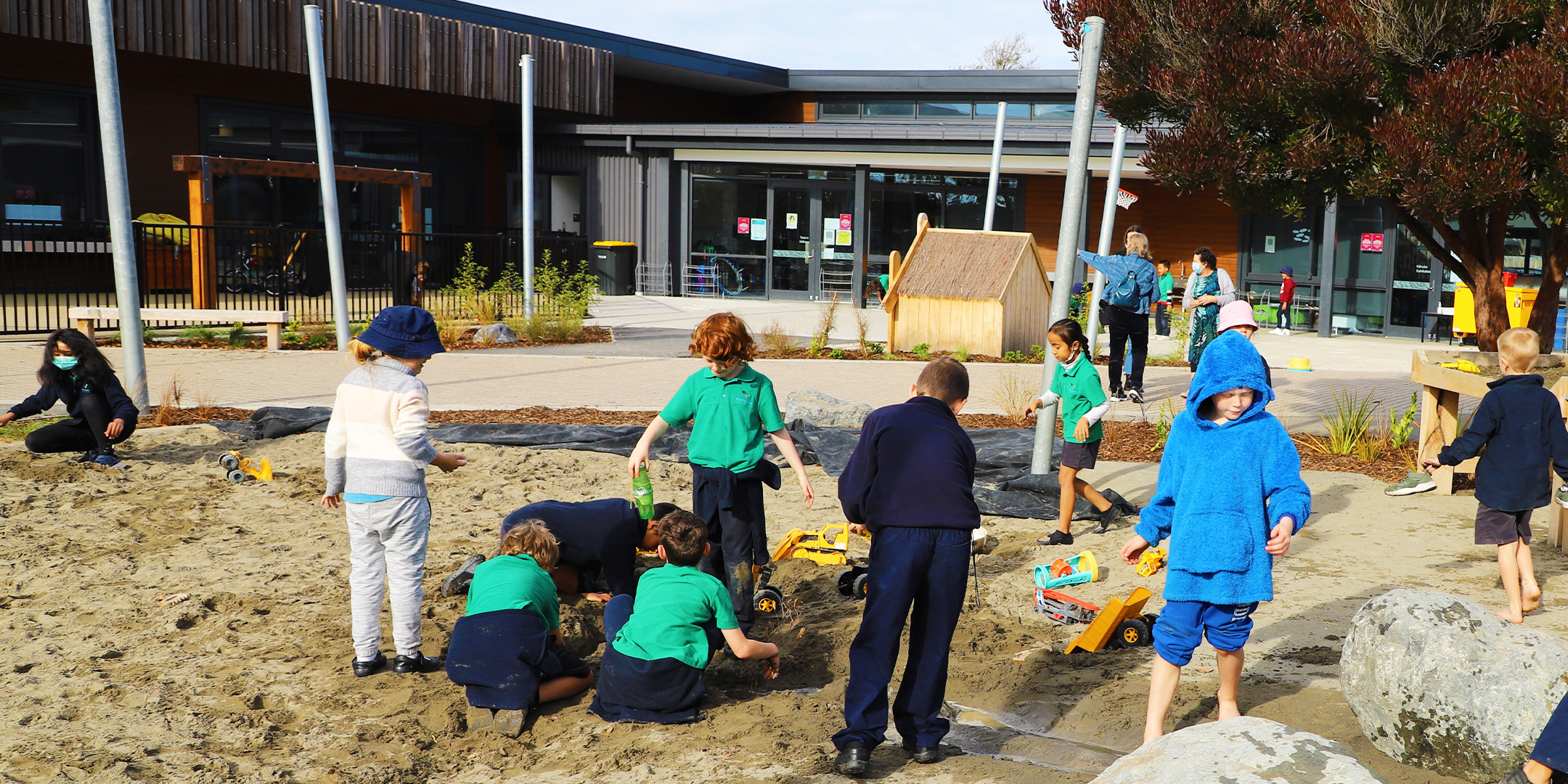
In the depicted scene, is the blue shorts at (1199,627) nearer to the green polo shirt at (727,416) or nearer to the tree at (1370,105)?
the green polo shirt at (727,416)

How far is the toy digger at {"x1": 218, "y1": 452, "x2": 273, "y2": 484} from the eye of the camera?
7902 millimetres

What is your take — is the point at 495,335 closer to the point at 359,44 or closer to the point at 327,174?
the point at 327,174

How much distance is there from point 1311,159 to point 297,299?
17.0m

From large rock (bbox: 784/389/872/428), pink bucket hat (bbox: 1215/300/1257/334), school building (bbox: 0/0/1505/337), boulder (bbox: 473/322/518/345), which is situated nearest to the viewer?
pink bucket hat (bbox: 1215/300/1257/334)

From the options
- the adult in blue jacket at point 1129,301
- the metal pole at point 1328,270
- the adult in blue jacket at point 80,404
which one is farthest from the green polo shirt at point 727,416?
the metal pole at point 1328,270

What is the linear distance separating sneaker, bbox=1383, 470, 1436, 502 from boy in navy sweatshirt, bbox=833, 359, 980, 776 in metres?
5.23

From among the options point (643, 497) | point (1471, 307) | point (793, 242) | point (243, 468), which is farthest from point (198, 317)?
point (1471, 307)

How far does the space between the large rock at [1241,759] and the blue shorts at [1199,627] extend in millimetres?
600

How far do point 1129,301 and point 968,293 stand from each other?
4174 mm

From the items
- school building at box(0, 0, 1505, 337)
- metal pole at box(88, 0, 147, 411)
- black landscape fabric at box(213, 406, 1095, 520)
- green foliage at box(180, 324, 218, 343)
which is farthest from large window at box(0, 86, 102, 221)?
black landscape fabric at box(213, 406, 1095, 520)

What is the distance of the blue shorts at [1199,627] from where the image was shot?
388cm

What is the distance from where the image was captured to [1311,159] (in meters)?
7.65

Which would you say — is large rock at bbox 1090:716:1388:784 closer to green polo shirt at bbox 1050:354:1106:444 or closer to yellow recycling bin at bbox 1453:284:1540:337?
green polo shirt at bbox 1050:354:1106:444

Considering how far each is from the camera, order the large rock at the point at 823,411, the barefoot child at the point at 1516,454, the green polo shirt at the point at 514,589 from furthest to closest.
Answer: the large rock at the point at 823,411, the barefoot child at the point at 1516,454, the green polo shirt at the point at 514,589
